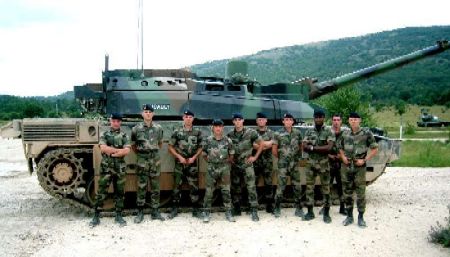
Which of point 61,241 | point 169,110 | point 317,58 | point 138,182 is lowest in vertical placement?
point 61,241

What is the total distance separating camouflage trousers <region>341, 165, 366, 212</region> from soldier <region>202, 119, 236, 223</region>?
2.00m

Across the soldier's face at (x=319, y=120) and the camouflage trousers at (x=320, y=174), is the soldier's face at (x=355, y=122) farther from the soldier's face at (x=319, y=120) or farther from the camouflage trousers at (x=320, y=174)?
the camouflage trousers at (x=320, y=174)

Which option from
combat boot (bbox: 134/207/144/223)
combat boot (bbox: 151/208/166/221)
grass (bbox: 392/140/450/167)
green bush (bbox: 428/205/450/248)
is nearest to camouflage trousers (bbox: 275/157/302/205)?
combat boot (bbox: 151/208/166/221)

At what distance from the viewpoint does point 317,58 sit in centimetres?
8719

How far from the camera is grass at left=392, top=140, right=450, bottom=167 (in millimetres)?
19030

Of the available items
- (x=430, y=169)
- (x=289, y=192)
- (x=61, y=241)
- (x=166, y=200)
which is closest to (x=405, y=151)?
(x=430, y=169)

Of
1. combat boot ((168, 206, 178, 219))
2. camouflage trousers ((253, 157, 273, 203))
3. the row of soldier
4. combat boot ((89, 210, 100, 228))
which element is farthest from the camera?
camouflage trousers ((253, 157, 273, 203))

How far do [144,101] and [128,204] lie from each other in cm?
211

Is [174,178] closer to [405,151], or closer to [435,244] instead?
[435,244]

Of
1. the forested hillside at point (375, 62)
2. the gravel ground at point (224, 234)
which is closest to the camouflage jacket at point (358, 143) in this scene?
the gravel ground at point (224, 234)

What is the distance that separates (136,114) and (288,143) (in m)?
3.04

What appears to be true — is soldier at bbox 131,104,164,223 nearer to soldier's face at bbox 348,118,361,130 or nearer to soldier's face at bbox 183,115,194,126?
soldier's face at bbox 183,115,194,126

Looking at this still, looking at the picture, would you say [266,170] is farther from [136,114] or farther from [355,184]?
[136,114]

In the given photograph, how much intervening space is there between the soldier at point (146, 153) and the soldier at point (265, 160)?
5.93ft
